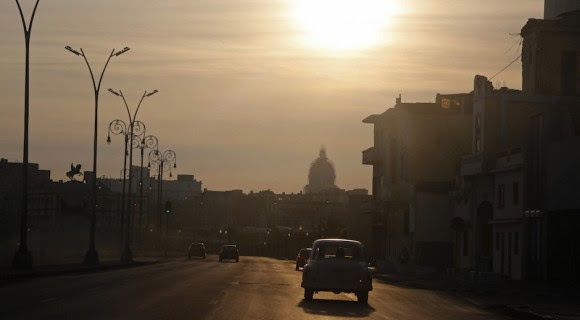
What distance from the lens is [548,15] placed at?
217ft

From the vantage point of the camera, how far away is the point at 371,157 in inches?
4104

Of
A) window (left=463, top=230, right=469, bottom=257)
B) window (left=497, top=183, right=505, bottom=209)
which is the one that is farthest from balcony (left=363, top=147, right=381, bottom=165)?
window (left=497, top=183, right=505, bottom=209)

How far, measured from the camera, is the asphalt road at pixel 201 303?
81.5 feet

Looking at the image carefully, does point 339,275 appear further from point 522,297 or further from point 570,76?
point 570,76

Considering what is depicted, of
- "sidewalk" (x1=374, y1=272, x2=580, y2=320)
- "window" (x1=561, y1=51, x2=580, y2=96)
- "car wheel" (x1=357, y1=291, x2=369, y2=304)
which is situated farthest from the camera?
"window" (x1=561, y1=51, x2=580, y2=96)

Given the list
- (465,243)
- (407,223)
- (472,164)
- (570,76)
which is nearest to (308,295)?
(570,76)

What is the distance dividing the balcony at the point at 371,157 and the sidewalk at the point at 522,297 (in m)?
45.8

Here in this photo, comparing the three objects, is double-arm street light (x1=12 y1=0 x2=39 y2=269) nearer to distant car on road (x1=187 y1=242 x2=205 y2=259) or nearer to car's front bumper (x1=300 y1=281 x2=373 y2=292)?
car's front bumper (x1=300 y1=281 x2=373 y2=292)

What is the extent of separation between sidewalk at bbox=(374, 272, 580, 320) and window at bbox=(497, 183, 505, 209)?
19.5ft

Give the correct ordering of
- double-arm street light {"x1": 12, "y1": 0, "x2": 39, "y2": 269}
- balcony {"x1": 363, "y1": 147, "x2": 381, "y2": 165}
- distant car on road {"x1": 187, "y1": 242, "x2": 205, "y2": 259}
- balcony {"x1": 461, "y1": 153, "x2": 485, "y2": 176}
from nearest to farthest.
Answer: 1. double-arm street light {"x1": 12, "y1": 0, "x2": 39, "y2": 269}
2. balcony {"x1": 461, "y1": 153, "x2": 485, "y2": 176}
3. balcony {"x1": 363, "y1": 147, "x2": 381, "y2": 165}
4. distant car on road {"x1": 187, "y1": 242, "x2": 205, "y2": 259}

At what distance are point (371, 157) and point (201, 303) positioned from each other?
7613 cm

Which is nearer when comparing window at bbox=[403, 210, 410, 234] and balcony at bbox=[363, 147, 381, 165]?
window at bbox=[403, 210, 410, 234]

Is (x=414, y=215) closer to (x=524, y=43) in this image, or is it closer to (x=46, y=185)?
(x=524, y=43)

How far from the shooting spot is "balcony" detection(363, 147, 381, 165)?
103 meters
